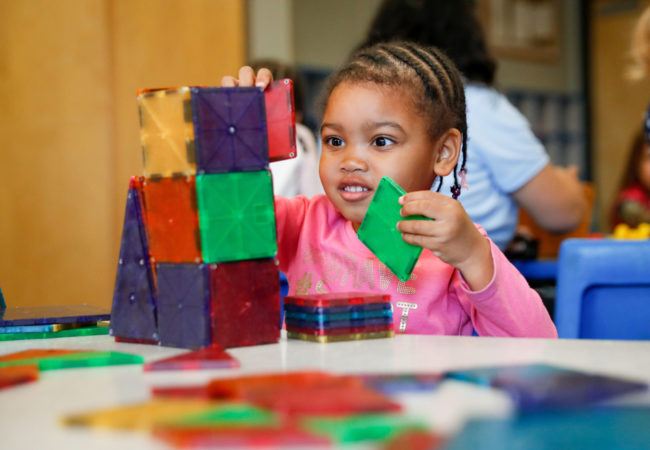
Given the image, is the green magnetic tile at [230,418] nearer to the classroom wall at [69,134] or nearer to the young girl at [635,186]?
the classroom wall at [69,134]

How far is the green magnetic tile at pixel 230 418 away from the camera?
49 cm

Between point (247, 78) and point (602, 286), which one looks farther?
point (602, 286)

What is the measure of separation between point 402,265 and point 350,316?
0.37 feet

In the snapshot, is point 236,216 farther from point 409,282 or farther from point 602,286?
point 602,286

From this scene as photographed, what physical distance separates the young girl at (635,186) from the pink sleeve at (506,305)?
8.47 feet

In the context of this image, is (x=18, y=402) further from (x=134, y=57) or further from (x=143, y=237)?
(x=134, y=57)

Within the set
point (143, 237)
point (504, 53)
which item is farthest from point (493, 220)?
point (504, 53)

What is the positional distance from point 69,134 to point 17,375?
9.12 ft

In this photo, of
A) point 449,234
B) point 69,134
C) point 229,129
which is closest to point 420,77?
point 449,234

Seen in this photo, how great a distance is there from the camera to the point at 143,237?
3.11 ft

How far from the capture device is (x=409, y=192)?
3.98ft

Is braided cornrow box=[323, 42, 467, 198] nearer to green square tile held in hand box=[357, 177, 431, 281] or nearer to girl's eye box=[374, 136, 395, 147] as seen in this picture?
girl's eye box=[374, 136, 395, 147]

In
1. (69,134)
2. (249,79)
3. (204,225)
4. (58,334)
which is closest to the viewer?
(204,225)

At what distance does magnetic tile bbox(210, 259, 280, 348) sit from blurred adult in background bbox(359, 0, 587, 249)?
1.37 m
